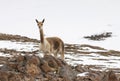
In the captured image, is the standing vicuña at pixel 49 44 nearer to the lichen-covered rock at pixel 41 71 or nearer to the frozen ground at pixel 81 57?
the lichen-covered rock at pixel 41 71

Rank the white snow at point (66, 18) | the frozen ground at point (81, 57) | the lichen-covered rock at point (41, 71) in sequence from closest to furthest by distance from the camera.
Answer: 1. the lichen-covered rock at point (41, 71)
2. the frozen ground at point (81, 57)
3. the white snow at point (66, 18)

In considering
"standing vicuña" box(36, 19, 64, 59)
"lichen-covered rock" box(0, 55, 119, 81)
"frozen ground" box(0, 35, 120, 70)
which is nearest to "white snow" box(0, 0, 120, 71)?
"frozen ground" box(0, 35, 120, 70)

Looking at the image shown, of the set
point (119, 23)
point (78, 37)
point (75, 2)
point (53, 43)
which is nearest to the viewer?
point (53, 43)

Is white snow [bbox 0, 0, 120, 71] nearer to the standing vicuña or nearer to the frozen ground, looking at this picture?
the frozen ground

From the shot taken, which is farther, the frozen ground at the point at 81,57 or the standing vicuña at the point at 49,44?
the frozen ground at the point at 81,57

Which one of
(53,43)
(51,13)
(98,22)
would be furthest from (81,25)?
(53,43)

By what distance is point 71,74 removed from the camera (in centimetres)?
1952

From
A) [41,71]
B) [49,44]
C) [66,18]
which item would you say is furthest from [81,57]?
[66,18]

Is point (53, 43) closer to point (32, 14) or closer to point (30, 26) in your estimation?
point (30, 26)

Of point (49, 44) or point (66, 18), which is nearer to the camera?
point (49, 44)

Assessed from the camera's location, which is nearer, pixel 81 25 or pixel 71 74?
pixel 71 74

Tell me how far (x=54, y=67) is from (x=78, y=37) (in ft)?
221

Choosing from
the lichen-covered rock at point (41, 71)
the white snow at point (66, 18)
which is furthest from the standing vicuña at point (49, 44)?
the white snow at point (66, 18)

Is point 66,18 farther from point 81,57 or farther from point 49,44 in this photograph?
point 49,44
